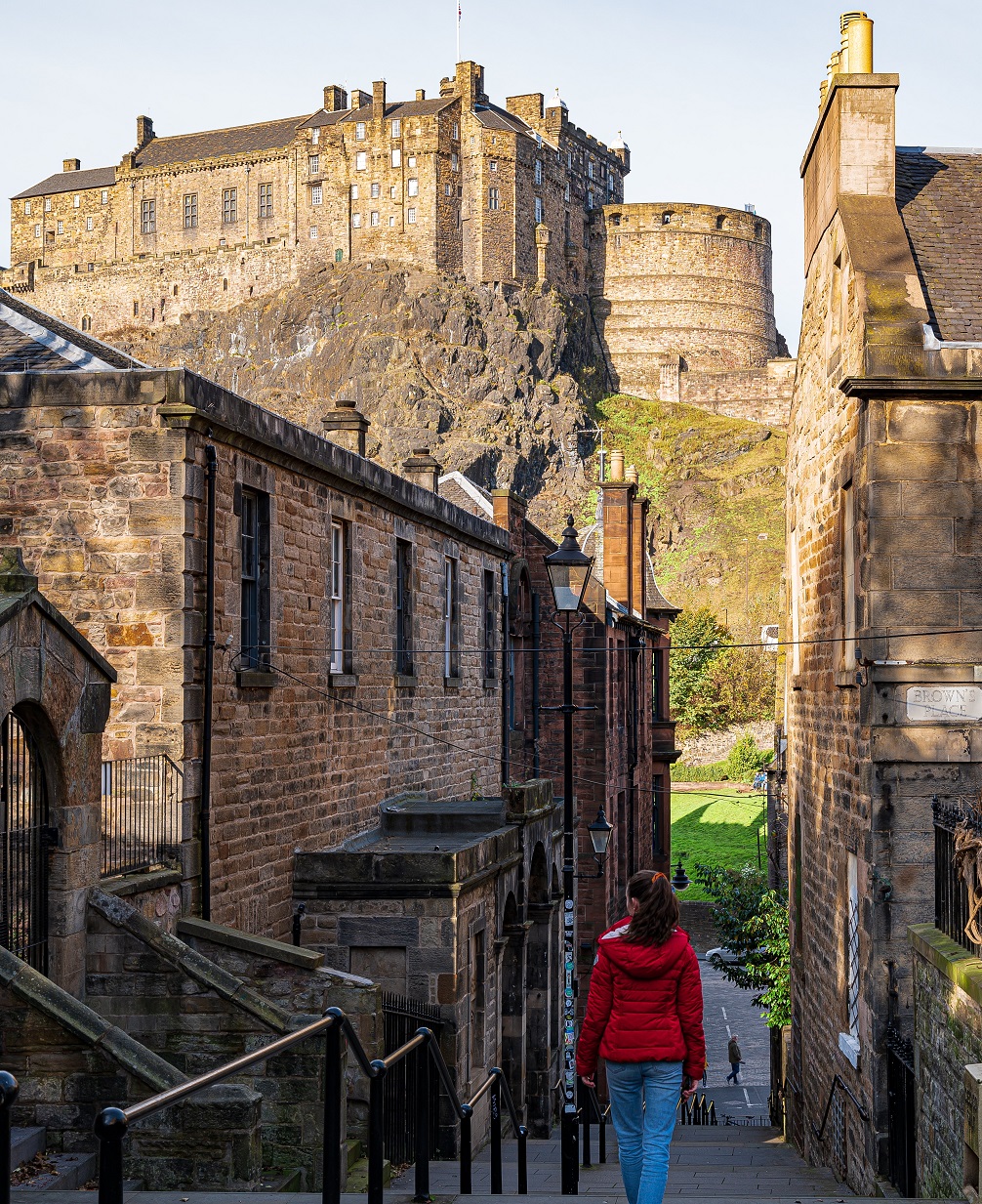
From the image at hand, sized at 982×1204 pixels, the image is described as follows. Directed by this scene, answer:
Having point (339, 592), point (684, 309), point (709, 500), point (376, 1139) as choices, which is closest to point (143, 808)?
point (339, 592)

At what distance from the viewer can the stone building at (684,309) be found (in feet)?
336

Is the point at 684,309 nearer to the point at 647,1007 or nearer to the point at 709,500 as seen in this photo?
the point at 709,500

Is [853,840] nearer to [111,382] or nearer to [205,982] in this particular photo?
[205,982]

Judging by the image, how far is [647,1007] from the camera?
257 inches

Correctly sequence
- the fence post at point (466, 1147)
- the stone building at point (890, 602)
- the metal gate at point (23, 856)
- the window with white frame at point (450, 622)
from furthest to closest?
the window with white frame at point (450, 622)
the stone building at point (890, 602)
the metal gate at point (23, 856)
the fence post at point (466, 1147)

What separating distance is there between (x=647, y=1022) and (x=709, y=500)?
85.9 metres

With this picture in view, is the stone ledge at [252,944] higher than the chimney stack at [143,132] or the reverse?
the reverse

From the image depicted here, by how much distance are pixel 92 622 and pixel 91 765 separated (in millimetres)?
2005

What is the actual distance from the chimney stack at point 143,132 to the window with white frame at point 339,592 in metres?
97.2

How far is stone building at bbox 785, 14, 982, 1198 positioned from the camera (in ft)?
37.0

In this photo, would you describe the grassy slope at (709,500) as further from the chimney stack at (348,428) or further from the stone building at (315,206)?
the chimney stack at (348,428)

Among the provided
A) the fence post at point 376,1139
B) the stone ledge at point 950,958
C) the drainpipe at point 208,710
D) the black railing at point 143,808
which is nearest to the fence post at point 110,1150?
the fence post at point 376,1139

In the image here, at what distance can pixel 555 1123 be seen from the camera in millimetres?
20641

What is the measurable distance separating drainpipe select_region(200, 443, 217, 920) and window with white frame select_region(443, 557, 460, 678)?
29.1ft
